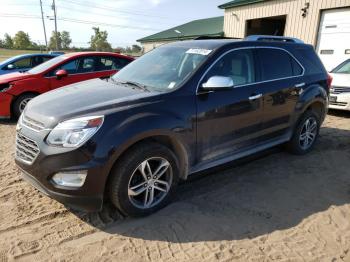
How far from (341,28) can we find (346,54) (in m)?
1.05

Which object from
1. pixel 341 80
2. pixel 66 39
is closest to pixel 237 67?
pixel 341 80

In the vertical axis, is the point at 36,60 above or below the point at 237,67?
below

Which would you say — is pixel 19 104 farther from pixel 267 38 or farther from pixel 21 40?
pixel 21 40

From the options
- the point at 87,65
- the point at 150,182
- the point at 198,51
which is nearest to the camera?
the point at 150,182

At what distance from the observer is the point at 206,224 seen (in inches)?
128

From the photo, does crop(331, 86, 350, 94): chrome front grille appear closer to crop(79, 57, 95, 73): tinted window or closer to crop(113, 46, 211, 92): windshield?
crop(113, 46, 211, 92): windshield

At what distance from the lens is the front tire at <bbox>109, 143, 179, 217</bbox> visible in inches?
118

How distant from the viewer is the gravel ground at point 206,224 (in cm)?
283

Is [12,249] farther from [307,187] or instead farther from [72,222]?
[307,187]

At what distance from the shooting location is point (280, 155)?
526 centimetres

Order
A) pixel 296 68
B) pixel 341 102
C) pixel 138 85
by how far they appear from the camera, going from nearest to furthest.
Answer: pixel 138 85 < pixel 296 68 < pixel 341 102

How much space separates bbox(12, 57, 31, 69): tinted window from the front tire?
940 cm

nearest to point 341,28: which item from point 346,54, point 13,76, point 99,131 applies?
point 346,54

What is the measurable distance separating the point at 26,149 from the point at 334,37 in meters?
13.4
